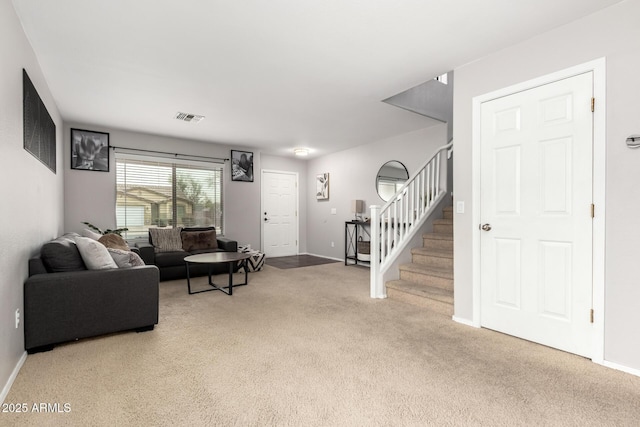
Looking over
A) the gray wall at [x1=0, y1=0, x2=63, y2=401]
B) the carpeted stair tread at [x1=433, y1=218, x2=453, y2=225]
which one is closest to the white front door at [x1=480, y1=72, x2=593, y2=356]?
the carpeted stair tread at [x1=433, y1=218, x2=453, y2=225]

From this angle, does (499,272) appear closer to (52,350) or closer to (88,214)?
(52,350)

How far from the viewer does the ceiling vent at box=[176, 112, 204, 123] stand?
4367mm

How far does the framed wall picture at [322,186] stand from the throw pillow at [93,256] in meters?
5.05

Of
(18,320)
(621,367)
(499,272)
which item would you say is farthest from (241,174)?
(621,367)

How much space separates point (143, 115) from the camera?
4.39 m

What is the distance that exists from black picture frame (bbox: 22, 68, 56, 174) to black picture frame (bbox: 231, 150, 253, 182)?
126 inches

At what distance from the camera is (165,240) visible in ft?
17.0

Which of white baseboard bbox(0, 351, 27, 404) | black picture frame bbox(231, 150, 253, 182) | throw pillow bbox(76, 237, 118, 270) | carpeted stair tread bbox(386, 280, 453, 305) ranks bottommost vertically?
white baseboard bbox(0, 351, 27, 404)

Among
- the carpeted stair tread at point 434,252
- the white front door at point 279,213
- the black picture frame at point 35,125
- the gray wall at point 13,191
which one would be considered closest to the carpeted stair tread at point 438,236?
the carpeted stair tread at point 434,252

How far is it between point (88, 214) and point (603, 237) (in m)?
6.41

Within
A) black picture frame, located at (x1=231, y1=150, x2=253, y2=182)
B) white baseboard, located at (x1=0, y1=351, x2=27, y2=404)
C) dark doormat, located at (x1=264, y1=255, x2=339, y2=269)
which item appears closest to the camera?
white baseboard, located at (x1=0, y1=351, x2=27, y2=404)

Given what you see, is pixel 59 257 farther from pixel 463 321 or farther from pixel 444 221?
pixel 444 221

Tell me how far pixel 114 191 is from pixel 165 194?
79 centimetres

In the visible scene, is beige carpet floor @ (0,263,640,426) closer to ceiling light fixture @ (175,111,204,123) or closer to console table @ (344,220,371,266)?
ceiling light fixture @ (175,111,204,123)
